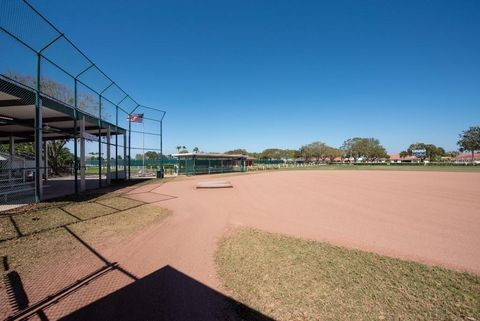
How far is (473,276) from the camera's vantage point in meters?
4.04

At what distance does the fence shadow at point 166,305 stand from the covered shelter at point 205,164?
24185 mm

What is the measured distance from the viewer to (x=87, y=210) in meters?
8.38

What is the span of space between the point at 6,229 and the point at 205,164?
24.3 meters

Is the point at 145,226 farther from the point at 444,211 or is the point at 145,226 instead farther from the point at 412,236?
the point at 444,211

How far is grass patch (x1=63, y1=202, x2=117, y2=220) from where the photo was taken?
25.4 feet

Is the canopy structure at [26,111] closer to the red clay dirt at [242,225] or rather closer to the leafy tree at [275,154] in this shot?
the red clay dirt at [242,225]

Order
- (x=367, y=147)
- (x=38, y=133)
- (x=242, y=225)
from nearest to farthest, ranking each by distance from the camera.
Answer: (x=242, y=225)
(x=38, y=133)
(x=367, y=147)

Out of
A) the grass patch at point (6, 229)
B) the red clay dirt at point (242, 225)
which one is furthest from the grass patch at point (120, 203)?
the grass patch at point (6, 229)

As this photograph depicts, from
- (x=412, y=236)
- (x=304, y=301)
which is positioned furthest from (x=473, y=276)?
(x=304, y=301)

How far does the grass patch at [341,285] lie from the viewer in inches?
120

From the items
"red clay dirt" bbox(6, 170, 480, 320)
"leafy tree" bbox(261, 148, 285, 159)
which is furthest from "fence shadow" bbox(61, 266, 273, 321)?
"leafy tree" bbox(261, 148, 285, 159)

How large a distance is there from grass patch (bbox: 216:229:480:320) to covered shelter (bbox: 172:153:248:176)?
23228 mm

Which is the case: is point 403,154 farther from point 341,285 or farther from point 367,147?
point 341,285

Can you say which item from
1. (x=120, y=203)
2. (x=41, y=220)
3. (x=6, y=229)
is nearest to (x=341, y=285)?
(x=6, y=229)
